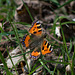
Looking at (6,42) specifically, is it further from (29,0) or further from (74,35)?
(29,0)

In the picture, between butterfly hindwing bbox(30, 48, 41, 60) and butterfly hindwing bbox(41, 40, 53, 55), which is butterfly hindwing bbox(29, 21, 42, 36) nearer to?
butterfly hindwing bbox(41, 40, 53, 55)

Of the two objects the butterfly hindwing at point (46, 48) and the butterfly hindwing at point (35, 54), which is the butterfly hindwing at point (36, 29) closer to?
the butterfly hindwing at point (46, 48)

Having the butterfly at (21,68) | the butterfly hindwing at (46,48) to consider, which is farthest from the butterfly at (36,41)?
the butterfly at (21,68)

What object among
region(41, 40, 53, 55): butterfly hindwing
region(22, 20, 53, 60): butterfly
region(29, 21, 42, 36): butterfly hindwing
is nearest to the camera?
region(41, 40, 53, 55): butterfly hindwing

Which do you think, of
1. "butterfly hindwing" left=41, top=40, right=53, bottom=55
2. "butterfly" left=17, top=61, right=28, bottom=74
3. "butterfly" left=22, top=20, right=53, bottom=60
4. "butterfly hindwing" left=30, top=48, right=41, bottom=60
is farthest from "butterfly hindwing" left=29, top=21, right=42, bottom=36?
"butterfly" left=17, top=61, right=28, bottom=74

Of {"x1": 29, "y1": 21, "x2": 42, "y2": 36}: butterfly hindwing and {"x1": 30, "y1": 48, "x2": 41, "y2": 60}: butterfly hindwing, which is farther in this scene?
{"x1": 29, "y1": 21, "x2": 42, "y2": 36}: butterfly hindwing

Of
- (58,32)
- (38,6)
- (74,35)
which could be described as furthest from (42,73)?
(38,6)

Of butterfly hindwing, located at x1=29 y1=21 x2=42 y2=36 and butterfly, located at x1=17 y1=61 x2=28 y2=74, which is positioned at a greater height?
butterfly hindwing, located at x1=29 y1=21 x2=42 y2=36
